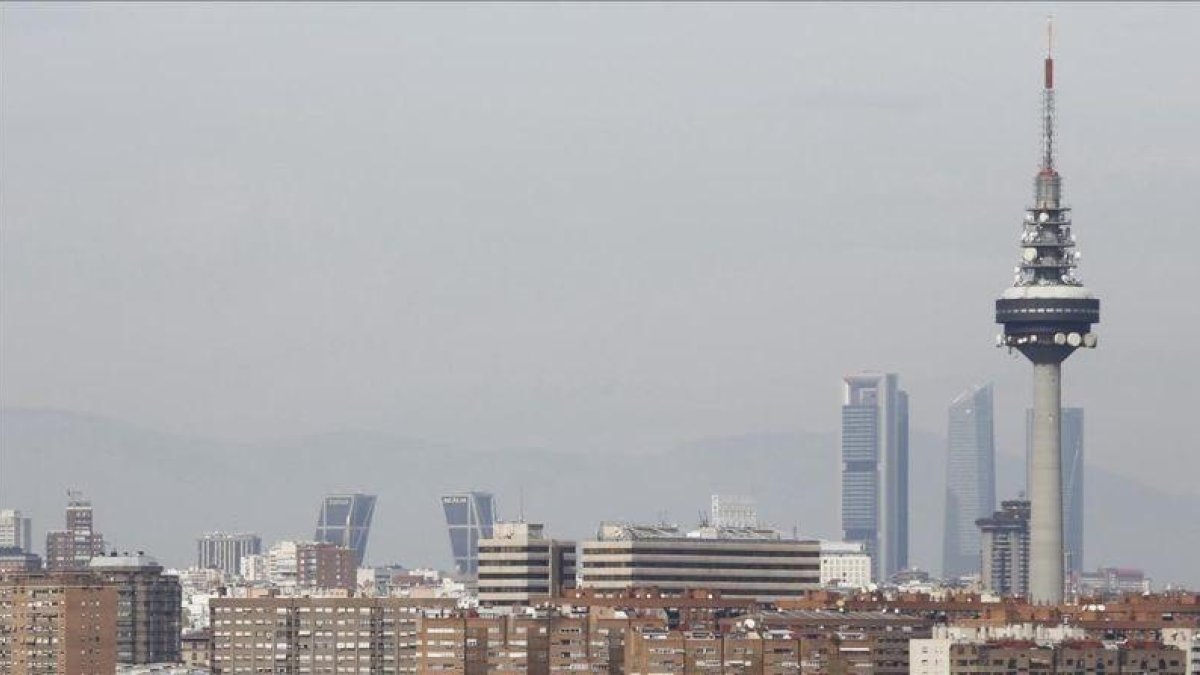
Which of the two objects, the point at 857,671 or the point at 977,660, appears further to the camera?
the point at 857,671

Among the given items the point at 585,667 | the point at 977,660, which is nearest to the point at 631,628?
the point at 585,667

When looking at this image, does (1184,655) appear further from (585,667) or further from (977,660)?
(585,667)

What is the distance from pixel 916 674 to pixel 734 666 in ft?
27.3

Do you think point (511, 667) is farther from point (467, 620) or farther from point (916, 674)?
point (916, 674)

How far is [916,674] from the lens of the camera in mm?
Result: 191750

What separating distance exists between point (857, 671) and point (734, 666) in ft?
36.0

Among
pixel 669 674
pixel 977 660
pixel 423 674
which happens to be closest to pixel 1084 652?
pixel 977 660

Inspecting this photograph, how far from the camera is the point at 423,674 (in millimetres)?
199000

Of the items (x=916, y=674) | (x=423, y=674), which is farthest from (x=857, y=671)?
(x=423, y=674)

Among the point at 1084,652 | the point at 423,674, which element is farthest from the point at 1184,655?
the point at 423,674

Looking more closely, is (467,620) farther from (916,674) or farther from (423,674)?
(916,674)

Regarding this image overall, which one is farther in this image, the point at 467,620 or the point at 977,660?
the point at 467,620

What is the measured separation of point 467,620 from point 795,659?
1692 cm

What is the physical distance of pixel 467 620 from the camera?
200 m
